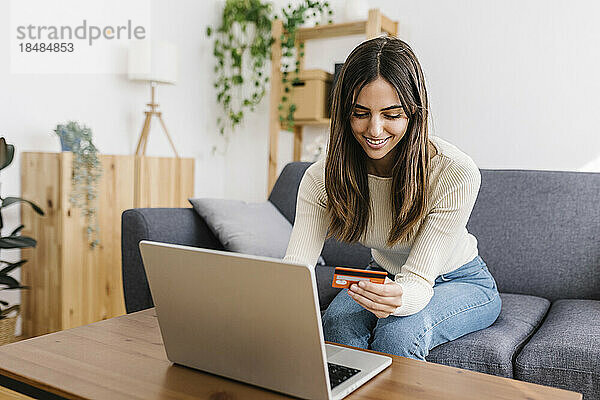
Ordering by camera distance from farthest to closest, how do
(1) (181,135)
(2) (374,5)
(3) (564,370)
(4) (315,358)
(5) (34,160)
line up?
(1) (181,135) → (2) (374,5) → (5) (34,160) → (3) (564,370) → (4) (315,358)

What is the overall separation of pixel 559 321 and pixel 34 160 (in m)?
2.25

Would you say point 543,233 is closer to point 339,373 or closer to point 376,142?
point 376,142

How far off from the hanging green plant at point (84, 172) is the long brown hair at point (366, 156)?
1.55 meters

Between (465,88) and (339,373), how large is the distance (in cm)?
249

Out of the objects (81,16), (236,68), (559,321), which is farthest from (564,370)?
(236,68)

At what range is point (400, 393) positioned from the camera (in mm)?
907

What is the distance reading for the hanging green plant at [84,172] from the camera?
260cm

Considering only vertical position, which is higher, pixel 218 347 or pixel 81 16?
pixel 81 16

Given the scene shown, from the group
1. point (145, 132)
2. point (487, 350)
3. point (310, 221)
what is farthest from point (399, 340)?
point (145, 132)

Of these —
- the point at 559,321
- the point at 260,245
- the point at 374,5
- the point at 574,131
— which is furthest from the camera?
the point at 374,5

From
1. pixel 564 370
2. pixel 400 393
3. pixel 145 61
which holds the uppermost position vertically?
pixel 145 61

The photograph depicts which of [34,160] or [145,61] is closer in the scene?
[34,160]

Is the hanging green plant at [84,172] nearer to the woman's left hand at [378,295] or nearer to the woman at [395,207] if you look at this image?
the woman at [395,207]

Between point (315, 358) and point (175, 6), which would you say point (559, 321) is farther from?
point (175, 6)
